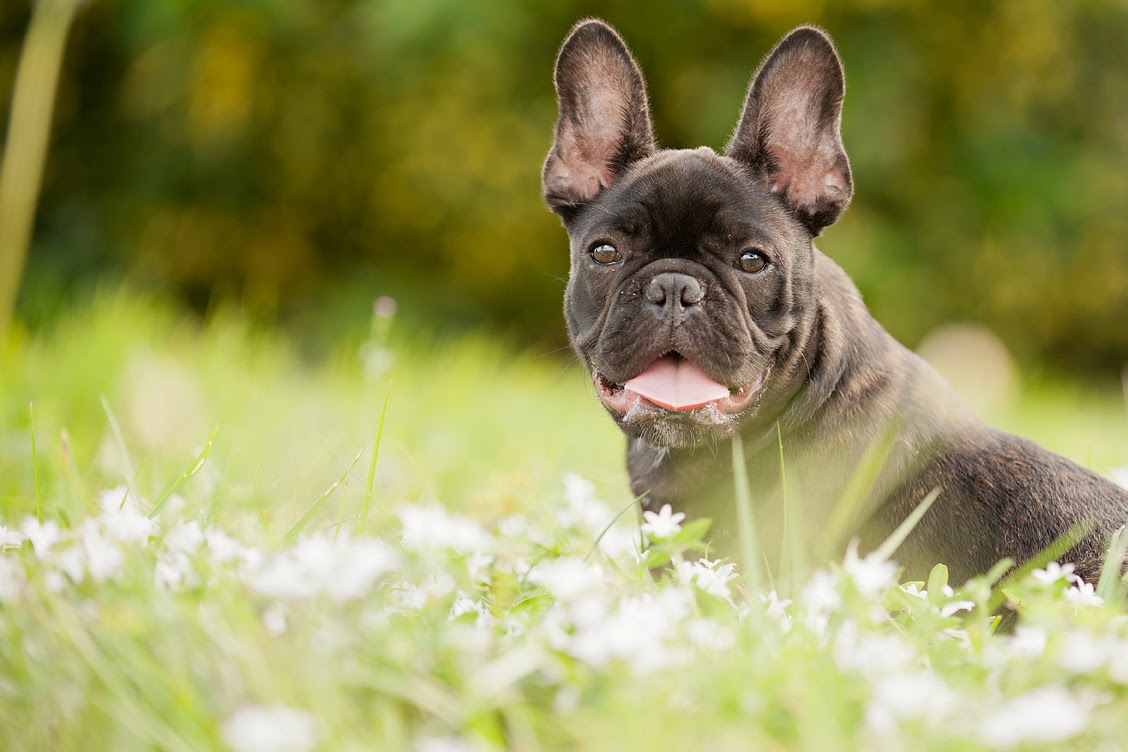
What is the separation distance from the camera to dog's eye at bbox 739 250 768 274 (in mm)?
2932

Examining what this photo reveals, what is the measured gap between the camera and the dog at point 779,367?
8.75 ft

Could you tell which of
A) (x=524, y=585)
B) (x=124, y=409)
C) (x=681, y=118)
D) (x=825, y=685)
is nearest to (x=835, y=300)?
(x=524, y=585)

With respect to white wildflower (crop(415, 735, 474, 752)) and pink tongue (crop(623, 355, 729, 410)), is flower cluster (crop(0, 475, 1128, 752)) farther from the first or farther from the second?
pink tongue (crop(623, 355, 729, 410))

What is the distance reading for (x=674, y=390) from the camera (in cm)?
287

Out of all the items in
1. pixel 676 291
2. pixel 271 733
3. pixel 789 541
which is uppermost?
pixel 676 291

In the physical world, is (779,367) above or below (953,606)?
above

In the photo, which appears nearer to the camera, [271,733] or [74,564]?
[271,733]

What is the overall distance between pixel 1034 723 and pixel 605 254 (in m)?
1.99

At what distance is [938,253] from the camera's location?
1012cm

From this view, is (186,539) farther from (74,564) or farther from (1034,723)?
(1034,723)

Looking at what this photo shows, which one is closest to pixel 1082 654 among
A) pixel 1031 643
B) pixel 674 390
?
pixel 1031 643

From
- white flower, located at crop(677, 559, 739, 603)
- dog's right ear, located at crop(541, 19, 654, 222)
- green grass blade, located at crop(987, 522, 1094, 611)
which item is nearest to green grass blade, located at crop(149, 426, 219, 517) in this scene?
white flower, located at crop(677, 559, 739, 603)

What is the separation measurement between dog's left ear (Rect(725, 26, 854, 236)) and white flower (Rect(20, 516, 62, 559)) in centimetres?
212

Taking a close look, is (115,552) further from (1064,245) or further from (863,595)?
(1064,245)
